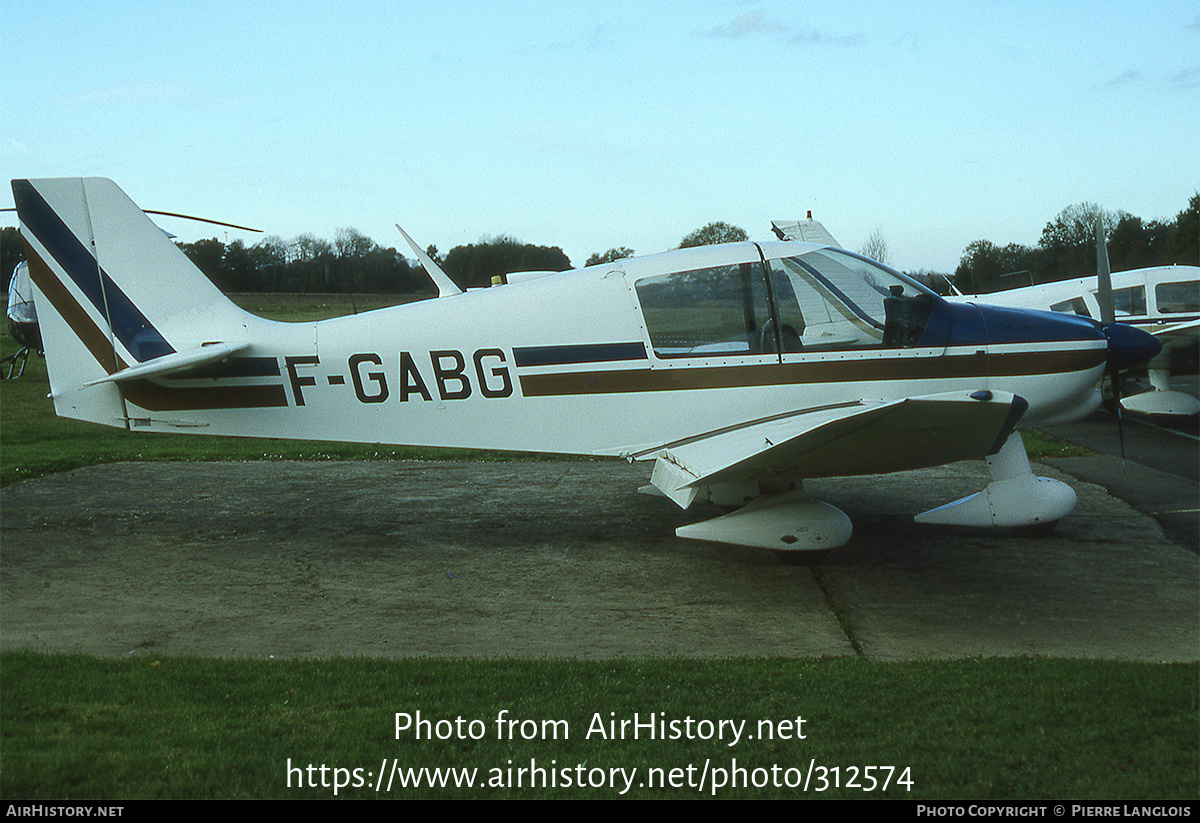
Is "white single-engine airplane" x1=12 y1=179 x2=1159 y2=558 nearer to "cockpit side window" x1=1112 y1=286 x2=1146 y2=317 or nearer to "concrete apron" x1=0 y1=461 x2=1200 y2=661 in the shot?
"concrete apron" x1=0 y1=461 x2=1200 y2=661

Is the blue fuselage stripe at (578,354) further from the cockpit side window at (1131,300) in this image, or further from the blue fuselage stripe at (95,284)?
the cockpit side window at (1131,300)

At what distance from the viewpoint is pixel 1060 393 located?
22.1 feet

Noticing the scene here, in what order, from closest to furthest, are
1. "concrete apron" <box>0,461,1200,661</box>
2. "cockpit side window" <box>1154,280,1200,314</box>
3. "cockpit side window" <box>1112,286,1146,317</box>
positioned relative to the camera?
1. "concrete apron" <box>0,461,1200,661</box>
2. "cockpit side window" <box>1154,280,1200,314</box>
3. "cockpit side window" <box>1112,286,1146,317</box>

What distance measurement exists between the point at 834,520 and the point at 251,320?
4.77 metres

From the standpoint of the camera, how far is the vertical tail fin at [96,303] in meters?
7.09

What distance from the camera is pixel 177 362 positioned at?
22.2ft

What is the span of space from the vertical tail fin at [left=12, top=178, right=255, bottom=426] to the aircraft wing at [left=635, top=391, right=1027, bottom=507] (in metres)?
3.87

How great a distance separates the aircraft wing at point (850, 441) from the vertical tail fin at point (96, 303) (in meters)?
3.87

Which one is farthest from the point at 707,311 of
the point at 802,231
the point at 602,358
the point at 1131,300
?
the point at 1131,300

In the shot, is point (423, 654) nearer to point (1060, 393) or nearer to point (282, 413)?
point (282, 413)

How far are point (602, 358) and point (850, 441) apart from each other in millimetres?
2002

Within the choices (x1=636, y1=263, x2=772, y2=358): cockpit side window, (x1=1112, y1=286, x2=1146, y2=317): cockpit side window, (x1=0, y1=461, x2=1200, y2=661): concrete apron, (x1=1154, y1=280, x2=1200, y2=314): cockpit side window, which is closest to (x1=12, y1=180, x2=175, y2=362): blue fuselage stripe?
(x1=0, y1=461, x2=1200, y2=661): concrete apron

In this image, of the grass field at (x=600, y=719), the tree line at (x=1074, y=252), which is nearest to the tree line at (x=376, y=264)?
the tree line at (x=1074, y=252)

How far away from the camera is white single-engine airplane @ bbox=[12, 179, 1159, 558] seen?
6.59m
